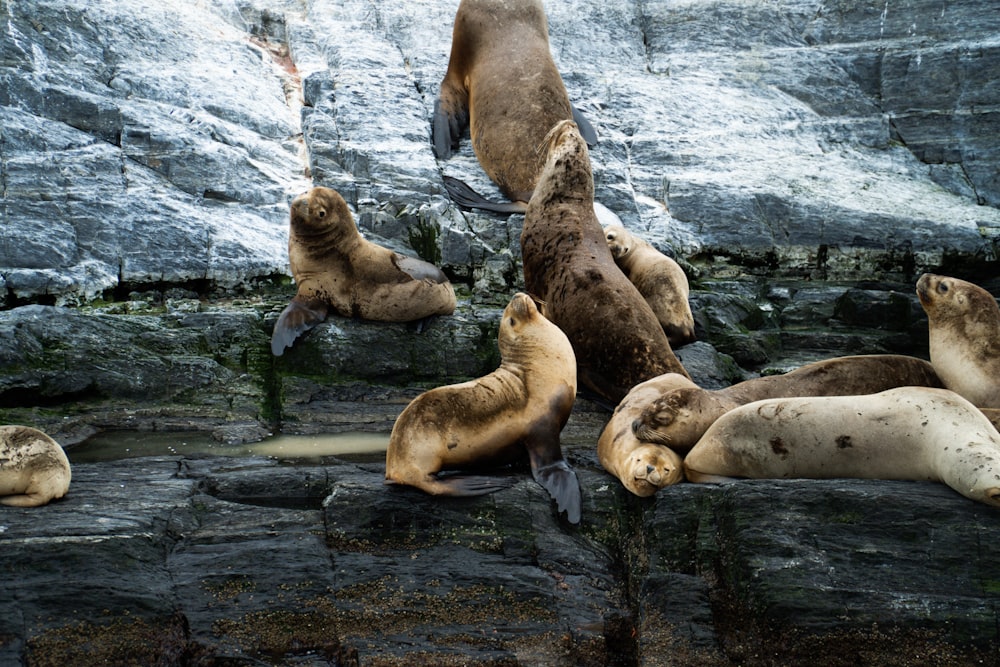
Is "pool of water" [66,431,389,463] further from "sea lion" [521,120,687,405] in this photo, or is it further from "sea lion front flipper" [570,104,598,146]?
"sea lion front flipper" [570,104,598,146]

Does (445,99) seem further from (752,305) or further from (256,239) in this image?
(752,305)

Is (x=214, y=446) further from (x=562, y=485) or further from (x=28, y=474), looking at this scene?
(x=562, y=485)

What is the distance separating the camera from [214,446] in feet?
20.0

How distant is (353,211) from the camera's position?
8812 mm

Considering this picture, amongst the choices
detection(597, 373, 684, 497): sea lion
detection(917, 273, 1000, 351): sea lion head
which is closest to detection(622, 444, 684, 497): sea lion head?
detection(597, 373, 684, 497): sea lion

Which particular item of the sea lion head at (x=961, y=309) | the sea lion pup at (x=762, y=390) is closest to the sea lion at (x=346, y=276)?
the sea lion pup at (x=762, y=390)

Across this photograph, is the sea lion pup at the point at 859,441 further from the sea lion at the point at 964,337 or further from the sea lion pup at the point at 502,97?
the sea lion pup at the point at 502,97

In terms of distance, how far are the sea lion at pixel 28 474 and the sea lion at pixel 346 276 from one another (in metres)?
2.62

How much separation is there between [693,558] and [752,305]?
13.8ft

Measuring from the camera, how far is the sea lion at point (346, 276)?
7.44 m

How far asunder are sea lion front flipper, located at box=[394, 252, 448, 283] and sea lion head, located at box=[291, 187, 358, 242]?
425mm

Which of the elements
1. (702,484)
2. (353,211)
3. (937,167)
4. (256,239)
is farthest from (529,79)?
(702,484)

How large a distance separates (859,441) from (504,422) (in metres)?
1.69

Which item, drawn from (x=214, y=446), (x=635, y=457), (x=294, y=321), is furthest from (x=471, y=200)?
(x=635, y=457)
